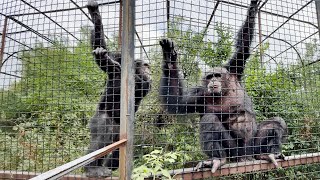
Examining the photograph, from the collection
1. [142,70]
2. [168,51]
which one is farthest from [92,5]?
[142,70]

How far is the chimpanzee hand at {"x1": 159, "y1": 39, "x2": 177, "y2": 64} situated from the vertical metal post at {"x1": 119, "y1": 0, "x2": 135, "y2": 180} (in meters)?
0.54

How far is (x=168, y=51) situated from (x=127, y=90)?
907 millimetres

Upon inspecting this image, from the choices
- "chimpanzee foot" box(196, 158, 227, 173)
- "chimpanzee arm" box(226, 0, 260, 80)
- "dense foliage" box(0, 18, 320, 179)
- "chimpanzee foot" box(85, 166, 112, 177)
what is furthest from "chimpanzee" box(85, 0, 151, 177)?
"chimpanzee arm" box(226, 0, 260, 80)

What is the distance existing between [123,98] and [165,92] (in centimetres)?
114

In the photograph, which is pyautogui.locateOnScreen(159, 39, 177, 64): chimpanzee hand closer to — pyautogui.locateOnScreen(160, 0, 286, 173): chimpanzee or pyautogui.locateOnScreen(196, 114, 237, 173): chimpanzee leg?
pyautogui.locateOnScreen(160, 0, 286, 173): chimpanzee

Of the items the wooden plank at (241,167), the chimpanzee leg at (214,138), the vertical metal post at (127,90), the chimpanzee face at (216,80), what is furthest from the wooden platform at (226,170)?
the chimpanzee face at (216,80)

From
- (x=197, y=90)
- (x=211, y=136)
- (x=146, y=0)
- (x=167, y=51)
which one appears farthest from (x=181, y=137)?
(x=146, y=0)

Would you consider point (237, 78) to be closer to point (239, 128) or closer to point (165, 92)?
point (239, 128)

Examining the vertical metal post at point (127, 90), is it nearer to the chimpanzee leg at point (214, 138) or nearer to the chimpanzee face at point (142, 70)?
the chimpanzee leg at point (214, 138)

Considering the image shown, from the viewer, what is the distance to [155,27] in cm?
276

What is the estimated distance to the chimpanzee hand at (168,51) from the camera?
117 inches

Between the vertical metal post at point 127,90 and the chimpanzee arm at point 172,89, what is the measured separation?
1.56 ft

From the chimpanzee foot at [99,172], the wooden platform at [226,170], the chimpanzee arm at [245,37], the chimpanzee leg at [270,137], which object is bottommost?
the chimpanzee foot at [99,172]

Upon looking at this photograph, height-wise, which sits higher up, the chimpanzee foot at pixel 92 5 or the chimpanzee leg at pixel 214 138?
the chimpanzee foot at pixel 92 5
